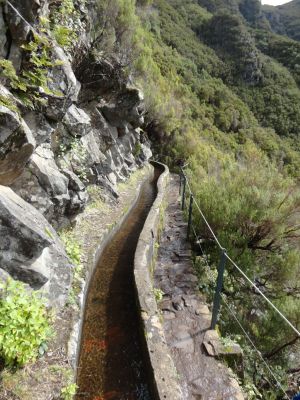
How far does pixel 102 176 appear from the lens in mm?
9680

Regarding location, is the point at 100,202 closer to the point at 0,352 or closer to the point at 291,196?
the point at 291,196

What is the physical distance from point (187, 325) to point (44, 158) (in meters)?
4.07

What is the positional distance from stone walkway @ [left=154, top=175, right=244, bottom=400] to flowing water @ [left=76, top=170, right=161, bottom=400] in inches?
20.9

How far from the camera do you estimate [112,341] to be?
425 centimetres

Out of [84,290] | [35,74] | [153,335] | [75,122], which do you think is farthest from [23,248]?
[75,122]

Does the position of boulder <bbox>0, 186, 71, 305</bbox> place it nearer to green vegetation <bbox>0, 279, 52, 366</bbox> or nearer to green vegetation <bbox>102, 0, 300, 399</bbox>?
green vegetation <bbox>0, 279, 52, 366</bbox>

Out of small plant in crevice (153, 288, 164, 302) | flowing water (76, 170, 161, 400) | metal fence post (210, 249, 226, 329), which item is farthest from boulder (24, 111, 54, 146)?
metal fence post (210, 249, 226, 329)

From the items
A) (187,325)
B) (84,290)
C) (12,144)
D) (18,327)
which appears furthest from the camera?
(84,290)

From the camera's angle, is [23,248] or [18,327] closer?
[18,327]

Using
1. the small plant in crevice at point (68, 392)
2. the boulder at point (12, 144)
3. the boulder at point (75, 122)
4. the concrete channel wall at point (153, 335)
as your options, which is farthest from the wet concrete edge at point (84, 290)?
the boulder at point (75, 122)

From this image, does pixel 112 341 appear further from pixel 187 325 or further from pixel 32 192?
pixel 32 192

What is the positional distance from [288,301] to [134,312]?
2.81 meters

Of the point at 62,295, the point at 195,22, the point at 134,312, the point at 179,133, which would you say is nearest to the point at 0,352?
the point at 62,295

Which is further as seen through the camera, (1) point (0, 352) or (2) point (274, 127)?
(2) point (274, 127)
